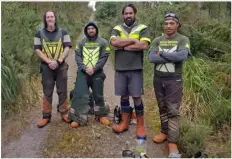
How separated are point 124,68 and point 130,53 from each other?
0.82ft

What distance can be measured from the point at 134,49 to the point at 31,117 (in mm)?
2636

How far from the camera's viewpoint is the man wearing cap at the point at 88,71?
17.9 feet

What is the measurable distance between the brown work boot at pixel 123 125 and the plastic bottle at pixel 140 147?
36 centimetres

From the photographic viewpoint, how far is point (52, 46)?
550cm

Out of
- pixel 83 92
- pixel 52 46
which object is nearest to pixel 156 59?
pixel 83 92

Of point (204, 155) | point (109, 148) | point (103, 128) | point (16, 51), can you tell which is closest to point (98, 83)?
point (103, 128)

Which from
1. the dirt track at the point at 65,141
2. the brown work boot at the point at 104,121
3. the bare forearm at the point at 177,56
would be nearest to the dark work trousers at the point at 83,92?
the dirt track at the point at 65,141

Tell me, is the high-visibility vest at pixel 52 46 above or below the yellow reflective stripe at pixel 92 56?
above

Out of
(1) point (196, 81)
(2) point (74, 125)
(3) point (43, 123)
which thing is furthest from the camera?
(1) point (196, 81)

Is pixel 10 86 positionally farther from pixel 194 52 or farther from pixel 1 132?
pixel 194 52

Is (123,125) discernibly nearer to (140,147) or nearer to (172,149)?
(140,147)

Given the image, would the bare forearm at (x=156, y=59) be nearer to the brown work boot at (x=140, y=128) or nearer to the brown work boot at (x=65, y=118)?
the brown work boot at (x=140, y=128)

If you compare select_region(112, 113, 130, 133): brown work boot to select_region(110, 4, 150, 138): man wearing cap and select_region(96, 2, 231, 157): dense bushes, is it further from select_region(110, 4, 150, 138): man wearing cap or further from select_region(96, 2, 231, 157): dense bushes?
select_region(96, 2, 231, 157): dense bushes

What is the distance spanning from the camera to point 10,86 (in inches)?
231
